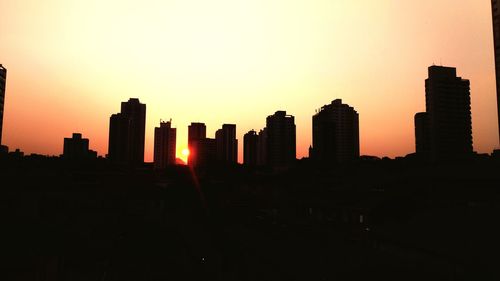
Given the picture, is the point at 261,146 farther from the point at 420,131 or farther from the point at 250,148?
the point at 420,131

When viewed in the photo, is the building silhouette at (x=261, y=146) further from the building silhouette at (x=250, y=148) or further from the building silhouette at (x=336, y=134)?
the building silhouette at (x=336, y=134)

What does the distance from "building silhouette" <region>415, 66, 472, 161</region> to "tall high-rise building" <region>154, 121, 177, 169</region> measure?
92.5 metres

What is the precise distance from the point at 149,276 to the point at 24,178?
23184mm

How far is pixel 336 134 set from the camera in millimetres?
103812

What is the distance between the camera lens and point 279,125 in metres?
110

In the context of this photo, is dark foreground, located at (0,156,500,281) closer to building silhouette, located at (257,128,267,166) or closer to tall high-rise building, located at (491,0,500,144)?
tall high-rise building, located at (491,0,500,144)

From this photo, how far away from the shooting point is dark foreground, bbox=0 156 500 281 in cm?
1914

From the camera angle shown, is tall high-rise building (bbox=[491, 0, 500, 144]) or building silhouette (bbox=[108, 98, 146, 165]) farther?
building silhouette (bbox=[108, 98, 146, 165])

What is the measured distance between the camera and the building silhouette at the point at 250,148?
140700mm

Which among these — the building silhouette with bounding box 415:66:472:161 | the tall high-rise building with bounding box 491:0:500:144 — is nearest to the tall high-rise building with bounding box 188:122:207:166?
the building silhouette with bounding box 415:66:472:161

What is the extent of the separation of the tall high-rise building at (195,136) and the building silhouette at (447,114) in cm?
8999

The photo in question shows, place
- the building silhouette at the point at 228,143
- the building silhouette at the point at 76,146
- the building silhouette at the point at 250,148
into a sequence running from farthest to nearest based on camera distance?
the building silhouette at the point at 228,143 → the building silhouette at the point at 250,148 → the building silhouette at the point at 76,146

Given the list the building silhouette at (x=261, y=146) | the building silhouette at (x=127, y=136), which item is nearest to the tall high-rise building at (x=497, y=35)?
the building silhouette at (x=127, y=136)

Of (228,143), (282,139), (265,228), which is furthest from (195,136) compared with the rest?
(265,228)
